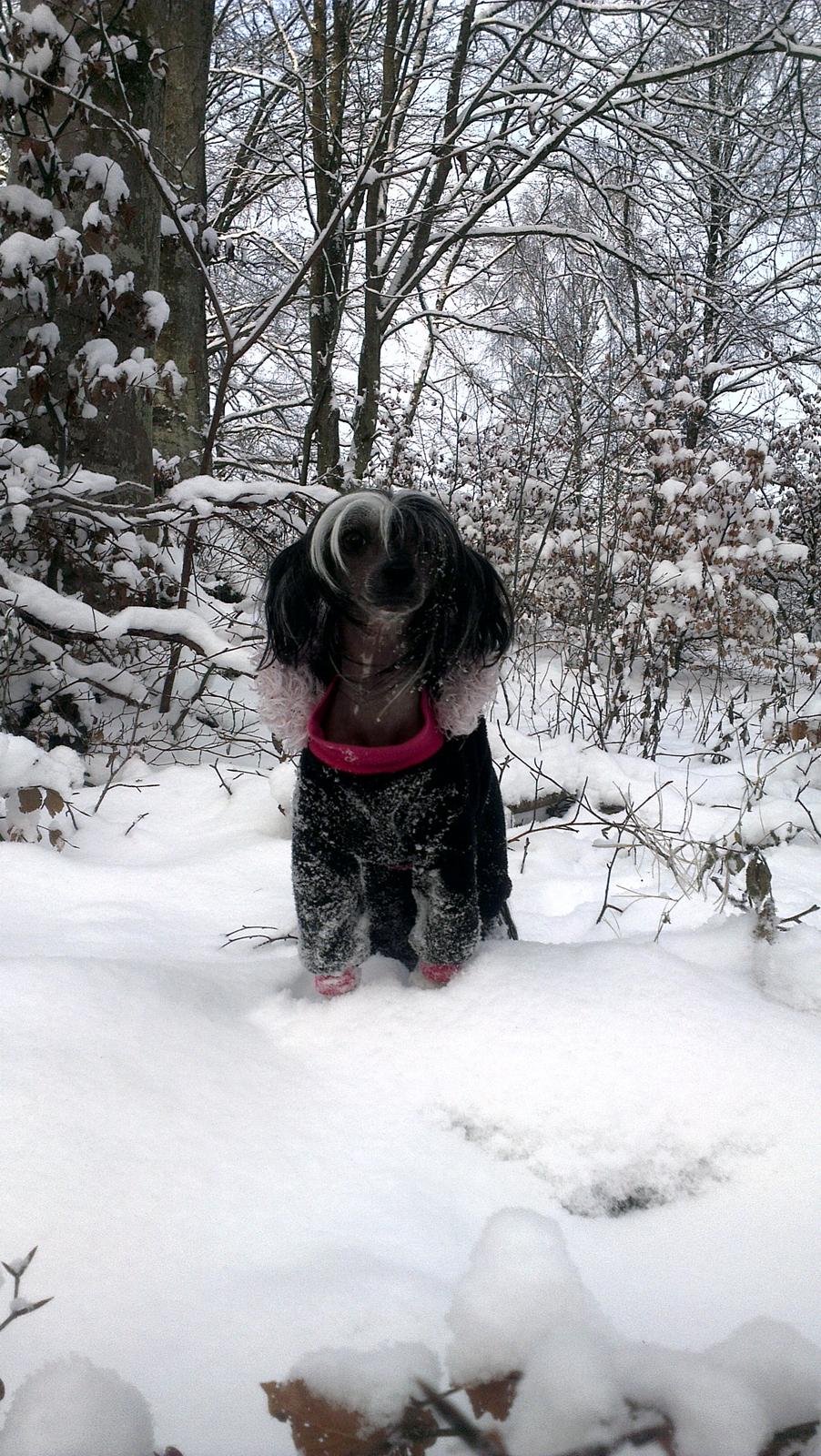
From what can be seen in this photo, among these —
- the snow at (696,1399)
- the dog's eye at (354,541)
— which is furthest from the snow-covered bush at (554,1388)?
the dog's eye at (354,541)

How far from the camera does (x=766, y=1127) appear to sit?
103 centimetres

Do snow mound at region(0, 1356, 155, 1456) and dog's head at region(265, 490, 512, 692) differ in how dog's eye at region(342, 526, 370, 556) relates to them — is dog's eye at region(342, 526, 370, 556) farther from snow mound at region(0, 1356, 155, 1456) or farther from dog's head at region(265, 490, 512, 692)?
snow mound at region(0, 1356, 155, 1456)

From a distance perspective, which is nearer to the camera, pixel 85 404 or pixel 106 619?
pixel 106 619

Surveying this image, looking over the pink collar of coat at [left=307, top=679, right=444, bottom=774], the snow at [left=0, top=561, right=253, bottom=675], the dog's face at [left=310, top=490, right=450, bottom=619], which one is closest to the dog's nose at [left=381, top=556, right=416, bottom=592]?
the dog's face at [left=310, top=490, right=450, bottom=619]

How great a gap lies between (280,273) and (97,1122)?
9342mm

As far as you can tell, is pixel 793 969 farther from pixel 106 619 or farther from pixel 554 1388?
pixel 106 619

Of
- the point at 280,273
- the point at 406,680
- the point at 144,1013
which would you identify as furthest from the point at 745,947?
the point at 280,273

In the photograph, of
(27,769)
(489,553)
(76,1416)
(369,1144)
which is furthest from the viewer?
(489,553)

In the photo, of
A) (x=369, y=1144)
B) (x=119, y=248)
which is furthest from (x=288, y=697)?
(x=119, y=248)

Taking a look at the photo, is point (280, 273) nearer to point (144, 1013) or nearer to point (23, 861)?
point (23, 861)

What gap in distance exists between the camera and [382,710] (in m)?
1.34

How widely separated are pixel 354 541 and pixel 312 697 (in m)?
0.30

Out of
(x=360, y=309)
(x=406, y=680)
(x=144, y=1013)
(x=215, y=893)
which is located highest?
(x=360, y=309)

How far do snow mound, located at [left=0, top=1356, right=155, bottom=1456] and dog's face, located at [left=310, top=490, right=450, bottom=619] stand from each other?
34.9 inches
